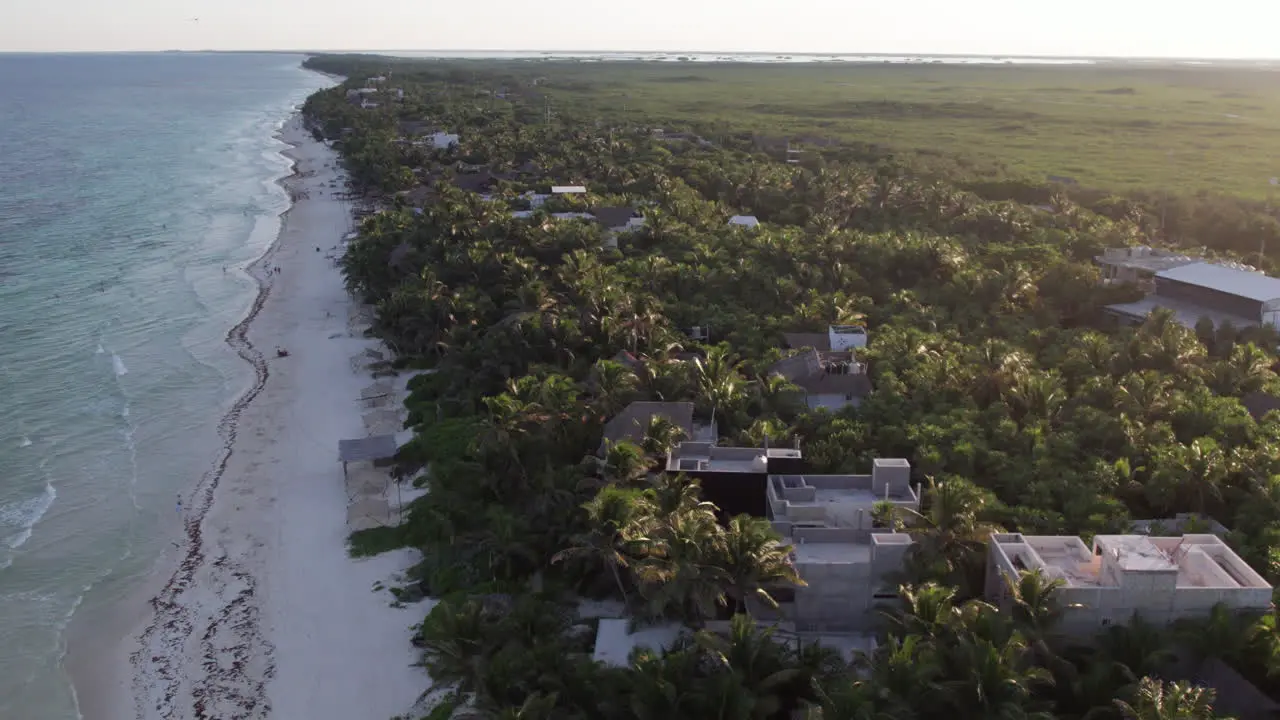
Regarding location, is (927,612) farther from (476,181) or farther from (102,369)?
(476,181)

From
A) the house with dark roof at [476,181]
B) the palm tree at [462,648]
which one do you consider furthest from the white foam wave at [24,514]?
the house with dark roof at [476,181]

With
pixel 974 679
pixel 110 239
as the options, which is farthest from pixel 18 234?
pixel 974 679

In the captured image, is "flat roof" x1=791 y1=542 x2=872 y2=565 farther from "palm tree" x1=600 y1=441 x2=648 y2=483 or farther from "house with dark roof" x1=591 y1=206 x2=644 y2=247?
"house with dark roof" x1=591 y1=206 x2=644 y2=247

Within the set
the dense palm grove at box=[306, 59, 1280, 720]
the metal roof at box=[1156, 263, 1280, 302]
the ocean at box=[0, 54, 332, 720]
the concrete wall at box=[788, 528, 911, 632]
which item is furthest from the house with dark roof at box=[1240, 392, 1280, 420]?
the ocean at box=[0, 54, 332, 720]

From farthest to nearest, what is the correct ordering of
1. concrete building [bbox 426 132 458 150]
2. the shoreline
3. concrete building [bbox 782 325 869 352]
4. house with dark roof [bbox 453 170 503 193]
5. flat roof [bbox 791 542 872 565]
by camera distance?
concrete building [bbox 426 132 458 150] → house with dark roof [bbox 453 170 503 193] → concrete building [bbox 782 325 869 352] → the shoreline → flat roof [bbox 791 542 872 565]

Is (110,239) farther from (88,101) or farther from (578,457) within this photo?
(88,101)

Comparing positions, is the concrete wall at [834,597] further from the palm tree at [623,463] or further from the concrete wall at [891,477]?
the palm tree at [623,463]
